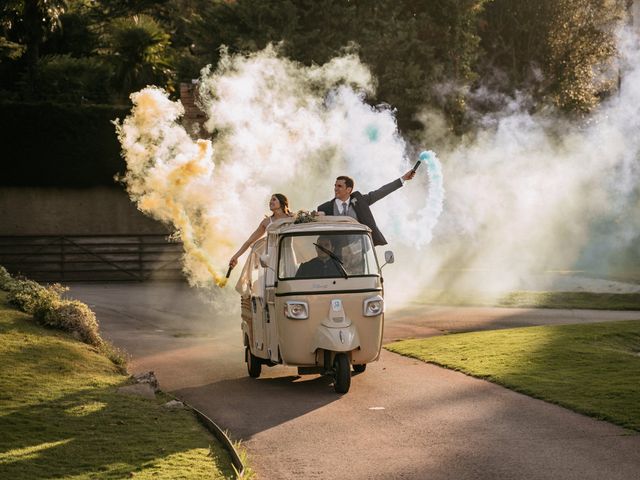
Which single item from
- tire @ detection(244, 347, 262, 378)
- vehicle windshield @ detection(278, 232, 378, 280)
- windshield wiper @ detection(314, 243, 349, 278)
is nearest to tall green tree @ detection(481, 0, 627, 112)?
tire @ detection(244, 347, 262, 378)

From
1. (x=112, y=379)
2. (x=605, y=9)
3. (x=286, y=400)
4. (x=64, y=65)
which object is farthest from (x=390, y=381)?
(x=605, y=9)

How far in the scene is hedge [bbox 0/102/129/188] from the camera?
37438mm

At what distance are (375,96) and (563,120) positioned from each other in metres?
7.02

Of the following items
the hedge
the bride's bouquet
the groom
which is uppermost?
the hedge

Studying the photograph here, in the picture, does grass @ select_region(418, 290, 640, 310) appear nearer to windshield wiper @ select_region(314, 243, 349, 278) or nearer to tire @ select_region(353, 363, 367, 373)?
tire @ select_region(353, 363, 367, 373)

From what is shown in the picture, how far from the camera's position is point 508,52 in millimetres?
46188

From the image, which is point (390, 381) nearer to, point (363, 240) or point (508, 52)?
point (363, 240)

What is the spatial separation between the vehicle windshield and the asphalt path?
1.50 m

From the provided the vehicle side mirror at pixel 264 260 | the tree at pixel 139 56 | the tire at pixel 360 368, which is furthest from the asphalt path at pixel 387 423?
the tree at pixel 139 56

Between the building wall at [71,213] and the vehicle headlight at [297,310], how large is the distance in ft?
84.0

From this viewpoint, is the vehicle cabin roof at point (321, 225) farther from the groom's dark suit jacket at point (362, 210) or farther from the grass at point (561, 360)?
the grass at point (561, 360)

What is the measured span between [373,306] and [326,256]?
2.97ft

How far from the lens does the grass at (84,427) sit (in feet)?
30.6

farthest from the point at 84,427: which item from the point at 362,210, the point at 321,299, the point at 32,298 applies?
the point at 32,298
